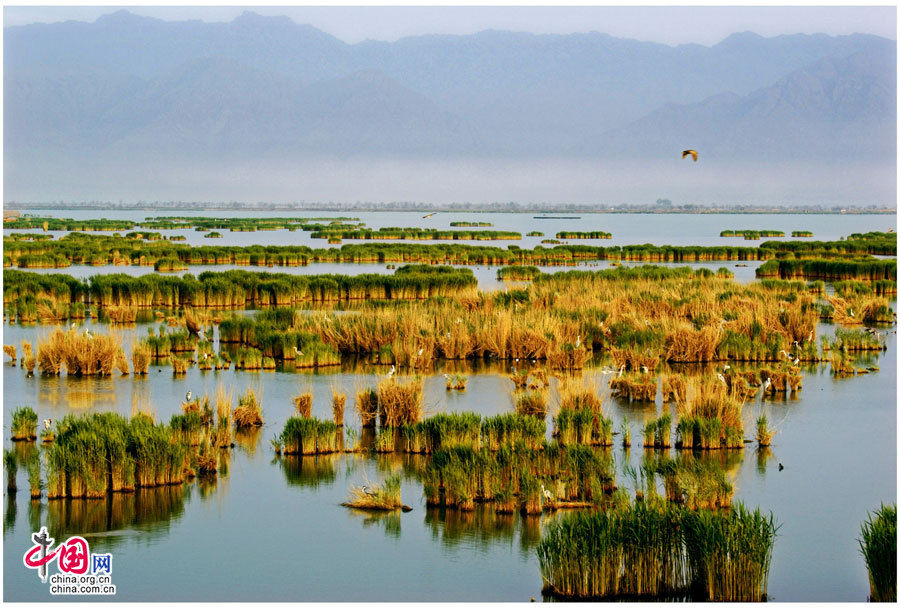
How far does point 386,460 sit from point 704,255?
2147 inches

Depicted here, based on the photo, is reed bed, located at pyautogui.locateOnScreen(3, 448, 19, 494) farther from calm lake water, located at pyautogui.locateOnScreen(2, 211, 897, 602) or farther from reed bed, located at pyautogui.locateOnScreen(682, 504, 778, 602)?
reed bed, located at pyautogui.locateOnScreen(682, 504, 778, 602)

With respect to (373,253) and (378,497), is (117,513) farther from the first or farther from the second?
(373,253)

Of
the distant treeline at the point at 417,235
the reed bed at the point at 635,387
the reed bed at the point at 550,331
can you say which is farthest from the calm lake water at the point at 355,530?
the distant treeline at the point at 417,235

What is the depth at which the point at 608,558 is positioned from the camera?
34.4 feet

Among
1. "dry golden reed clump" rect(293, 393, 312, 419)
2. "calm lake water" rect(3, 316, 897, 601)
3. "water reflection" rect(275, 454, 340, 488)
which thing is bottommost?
"calm lake water" rect(3, 316, 897, 601)

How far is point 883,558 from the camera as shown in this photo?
10.5 metres

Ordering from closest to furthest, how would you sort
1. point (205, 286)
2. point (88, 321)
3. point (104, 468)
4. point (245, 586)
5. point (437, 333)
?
point (245, 586) → point (104, 468) → point (437, 333) → point (88, 321) → point (205, 286)

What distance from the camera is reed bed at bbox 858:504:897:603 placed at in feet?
34.1

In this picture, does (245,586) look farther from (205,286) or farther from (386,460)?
(205,286)

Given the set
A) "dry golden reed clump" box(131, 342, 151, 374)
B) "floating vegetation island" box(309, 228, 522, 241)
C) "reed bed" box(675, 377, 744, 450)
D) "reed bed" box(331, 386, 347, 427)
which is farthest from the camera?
"floating vegetation island" box(309, 228, 522, 241)

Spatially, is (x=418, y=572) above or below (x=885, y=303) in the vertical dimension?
below

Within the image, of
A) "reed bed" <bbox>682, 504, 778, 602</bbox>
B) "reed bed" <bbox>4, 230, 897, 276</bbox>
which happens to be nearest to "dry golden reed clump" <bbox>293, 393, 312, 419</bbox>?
"reed bed" <bbox>682, 504, 778, 602</bbox>

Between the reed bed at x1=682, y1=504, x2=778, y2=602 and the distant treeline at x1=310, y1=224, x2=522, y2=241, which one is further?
the distant treeline at x1=310, y1=224, x2=522, y2=241

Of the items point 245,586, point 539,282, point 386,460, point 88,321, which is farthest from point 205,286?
point 245,586
